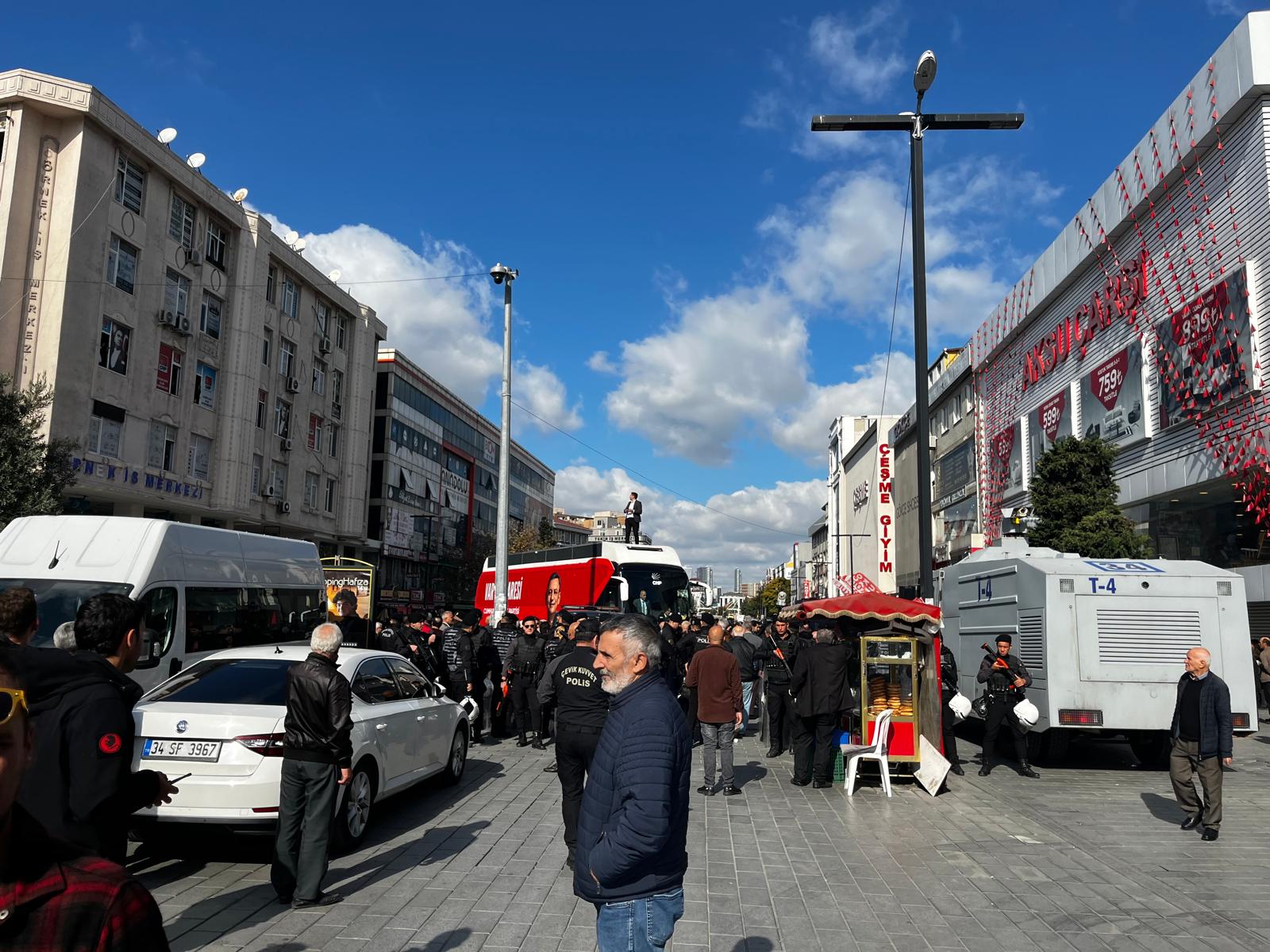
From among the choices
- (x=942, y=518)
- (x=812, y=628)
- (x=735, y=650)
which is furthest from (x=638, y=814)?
(x=942, y=518)

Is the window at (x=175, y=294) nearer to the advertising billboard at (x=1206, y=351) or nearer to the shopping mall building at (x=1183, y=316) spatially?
the shopping mall building at (x=1183, y=316)

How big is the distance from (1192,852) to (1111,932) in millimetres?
2862

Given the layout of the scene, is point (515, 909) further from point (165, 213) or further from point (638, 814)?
point (165, 213)

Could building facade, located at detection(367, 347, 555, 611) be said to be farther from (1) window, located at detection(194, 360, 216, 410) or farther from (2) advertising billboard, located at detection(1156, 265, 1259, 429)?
(2) advertising billboard, located at detection(1156, 265, 1259, 429)

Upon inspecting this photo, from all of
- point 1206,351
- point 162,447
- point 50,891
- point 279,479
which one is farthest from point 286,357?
point 50,891

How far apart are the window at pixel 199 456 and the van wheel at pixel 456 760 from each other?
26.6m

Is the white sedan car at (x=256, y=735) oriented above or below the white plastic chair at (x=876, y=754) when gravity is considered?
above

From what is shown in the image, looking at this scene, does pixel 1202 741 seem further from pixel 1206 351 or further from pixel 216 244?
pixel 216 244

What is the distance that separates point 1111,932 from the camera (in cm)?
566

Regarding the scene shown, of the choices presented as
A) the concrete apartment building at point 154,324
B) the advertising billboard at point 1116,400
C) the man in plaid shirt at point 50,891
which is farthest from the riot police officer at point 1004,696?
the concrete apartment building at point 154,324

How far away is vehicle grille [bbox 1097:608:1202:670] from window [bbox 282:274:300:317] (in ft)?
118

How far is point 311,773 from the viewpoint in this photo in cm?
595

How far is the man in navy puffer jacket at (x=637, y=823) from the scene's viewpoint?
309 cm

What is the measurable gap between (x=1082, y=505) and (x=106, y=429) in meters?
28.0
